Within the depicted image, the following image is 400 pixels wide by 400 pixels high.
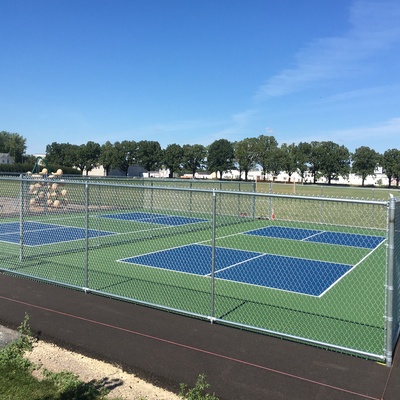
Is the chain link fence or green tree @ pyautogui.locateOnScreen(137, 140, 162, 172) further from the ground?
green tree @ pyautogui.locateOnScreen(137, 140, 162, 172)

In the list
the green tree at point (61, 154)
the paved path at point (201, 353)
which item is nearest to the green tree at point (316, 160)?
the green tree at point (61, 154)

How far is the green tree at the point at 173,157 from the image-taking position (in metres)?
116

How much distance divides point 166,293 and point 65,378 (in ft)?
11.4

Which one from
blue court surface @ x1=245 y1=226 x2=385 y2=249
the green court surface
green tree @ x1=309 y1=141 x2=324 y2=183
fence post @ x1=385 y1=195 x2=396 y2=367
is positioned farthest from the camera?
green tree @ x1=309 y1=141 x2=324 y2=183

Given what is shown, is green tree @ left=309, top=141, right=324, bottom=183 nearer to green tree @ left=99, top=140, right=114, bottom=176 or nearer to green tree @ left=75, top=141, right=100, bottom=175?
green tree @ left=99, top=140, right=114, bottom=176

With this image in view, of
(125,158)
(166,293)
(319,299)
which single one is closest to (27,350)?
(166,293)

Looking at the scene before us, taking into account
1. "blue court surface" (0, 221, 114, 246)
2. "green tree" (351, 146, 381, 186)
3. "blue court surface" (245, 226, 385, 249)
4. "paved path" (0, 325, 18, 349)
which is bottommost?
"blue court surface" (245, 226, 385, 249)

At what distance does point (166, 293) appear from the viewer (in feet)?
25.6

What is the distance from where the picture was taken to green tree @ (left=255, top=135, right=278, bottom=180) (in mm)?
117000

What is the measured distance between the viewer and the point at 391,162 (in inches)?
4254

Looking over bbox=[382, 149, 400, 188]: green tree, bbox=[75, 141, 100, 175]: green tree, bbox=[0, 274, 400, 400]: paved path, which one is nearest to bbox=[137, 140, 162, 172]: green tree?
bbox=[75, 141, 100, 175]: green tree

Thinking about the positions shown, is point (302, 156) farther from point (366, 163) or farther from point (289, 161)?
point (366, 163)

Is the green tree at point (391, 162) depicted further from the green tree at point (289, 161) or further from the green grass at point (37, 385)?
the green grass at point (37, 385)

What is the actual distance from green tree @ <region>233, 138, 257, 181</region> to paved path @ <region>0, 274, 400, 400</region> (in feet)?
376
